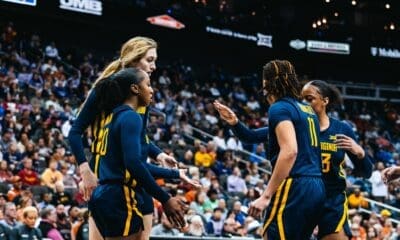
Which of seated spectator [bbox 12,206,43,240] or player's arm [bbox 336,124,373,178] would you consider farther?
seated spectator [bbox 12,206,43,240]

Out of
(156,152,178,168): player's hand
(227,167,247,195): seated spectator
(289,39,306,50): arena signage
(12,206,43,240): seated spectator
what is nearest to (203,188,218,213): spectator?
(227,167,247,195): seated spectator

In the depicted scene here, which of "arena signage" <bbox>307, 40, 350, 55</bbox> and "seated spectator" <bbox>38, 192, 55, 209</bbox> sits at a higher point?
"arena signage" <bbox>307, 40, 350, 55</bbox>

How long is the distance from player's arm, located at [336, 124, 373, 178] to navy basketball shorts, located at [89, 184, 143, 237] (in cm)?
217

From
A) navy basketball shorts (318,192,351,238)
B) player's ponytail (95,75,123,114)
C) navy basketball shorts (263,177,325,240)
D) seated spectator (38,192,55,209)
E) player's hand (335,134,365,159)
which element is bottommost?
seated spectator (38,192,55,209)

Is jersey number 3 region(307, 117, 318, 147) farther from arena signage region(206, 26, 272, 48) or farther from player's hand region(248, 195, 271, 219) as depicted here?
arena signage region(206, 26, 272, 48)

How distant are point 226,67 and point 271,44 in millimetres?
3134

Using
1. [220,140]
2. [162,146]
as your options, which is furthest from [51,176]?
[220,140]

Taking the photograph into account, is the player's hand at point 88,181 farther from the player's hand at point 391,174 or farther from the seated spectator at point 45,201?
the seated spectator at point 45,201

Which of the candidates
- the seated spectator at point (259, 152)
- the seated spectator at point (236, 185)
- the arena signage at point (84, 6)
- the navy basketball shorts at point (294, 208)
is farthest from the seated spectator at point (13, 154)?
the navy basketball shorts at point (294, 208)

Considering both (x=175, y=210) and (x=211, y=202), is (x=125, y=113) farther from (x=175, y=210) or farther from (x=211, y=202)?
(x=211, y=202)

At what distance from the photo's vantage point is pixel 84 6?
21656 mm

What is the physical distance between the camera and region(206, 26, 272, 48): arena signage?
25.7 m

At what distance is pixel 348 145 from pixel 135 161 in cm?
229

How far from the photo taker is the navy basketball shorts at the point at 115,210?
4531 mm
